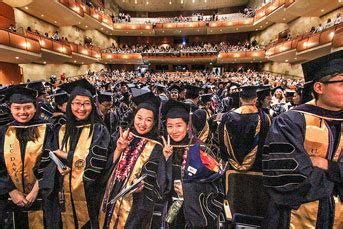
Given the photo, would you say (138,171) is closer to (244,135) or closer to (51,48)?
(244,135)

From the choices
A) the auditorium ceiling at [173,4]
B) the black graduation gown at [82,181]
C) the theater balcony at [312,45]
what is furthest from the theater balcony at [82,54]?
the black graduation gown at [82,181]

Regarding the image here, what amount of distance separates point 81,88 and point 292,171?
218 centimetres

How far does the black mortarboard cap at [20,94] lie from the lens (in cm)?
266

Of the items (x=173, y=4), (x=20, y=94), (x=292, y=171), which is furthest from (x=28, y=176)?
(x=173, y=4)

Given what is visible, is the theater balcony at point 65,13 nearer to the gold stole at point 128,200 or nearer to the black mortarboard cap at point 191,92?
the black mortarboard cap at point 191,92

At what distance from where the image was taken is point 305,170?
1812mm

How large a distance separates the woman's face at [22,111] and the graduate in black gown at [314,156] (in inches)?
95.4

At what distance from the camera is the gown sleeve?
183cm

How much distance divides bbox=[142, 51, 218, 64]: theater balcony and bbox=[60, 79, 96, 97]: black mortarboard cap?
31.9 meters

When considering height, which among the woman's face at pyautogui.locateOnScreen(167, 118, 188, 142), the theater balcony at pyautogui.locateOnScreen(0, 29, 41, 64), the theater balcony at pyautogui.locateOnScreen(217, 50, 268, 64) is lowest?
the woman's face at pyautogui.locateOnScreen(167, 118, 188, 142)

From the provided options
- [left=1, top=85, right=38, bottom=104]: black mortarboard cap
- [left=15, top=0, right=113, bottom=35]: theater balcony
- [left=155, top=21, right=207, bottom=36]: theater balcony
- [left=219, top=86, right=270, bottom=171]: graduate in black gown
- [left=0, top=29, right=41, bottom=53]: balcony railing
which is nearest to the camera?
[left=1, top=85, right=38, bottom=104]: black mortarboard cap

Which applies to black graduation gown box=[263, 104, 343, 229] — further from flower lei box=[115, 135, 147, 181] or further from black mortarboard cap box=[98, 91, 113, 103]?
black mortarboard cap box=[98, 91, 113, 103]

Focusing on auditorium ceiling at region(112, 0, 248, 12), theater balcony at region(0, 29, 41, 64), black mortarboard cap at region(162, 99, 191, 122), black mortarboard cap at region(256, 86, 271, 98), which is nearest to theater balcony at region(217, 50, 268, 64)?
auditorium ceiling at region(112, 0, 248, 12)

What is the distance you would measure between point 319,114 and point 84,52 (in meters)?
27.1
